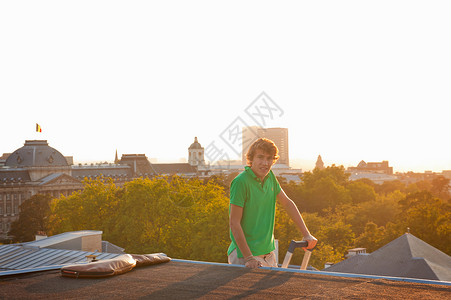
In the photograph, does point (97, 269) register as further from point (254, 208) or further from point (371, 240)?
point (371, 240)

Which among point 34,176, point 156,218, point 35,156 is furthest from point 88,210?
point 35,156

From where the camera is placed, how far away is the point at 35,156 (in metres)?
123

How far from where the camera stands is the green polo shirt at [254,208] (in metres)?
7.37

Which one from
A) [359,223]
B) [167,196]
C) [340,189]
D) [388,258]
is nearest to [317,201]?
[340,189]

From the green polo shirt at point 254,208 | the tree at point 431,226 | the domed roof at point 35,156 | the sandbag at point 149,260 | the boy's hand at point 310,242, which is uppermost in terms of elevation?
the domed roof at point 35,156

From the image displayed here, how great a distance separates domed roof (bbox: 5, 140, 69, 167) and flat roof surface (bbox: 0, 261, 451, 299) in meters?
123

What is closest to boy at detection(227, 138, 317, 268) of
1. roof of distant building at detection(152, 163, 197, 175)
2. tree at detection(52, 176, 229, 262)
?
tree at detection(52, 176, 229, 262)

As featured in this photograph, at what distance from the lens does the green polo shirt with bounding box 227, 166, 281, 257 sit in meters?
7.37

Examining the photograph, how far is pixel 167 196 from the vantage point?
166 ft

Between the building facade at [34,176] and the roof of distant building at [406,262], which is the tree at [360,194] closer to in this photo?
the building facade at [34,176]

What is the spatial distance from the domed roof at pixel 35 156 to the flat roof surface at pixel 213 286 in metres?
123

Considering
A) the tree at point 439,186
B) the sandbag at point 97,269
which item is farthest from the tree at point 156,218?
the tree at point 439,186

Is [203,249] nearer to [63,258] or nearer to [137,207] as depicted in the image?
[137,207]

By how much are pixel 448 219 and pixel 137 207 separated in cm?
2658
